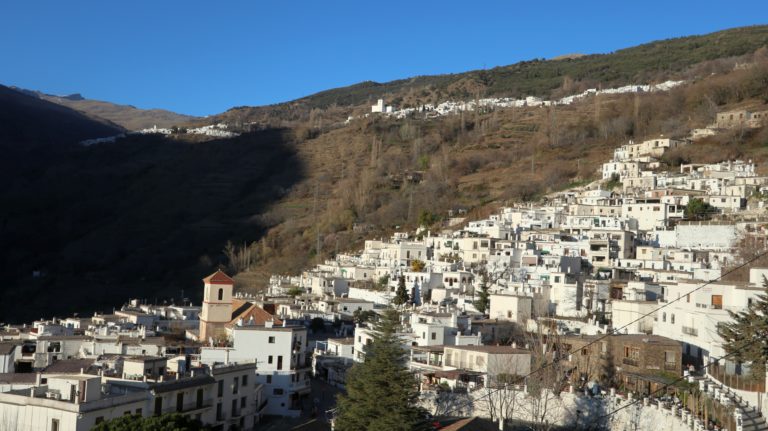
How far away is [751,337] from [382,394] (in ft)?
30.8

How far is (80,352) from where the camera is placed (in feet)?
91.4

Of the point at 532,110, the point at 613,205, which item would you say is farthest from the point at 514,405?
the point at 532,110

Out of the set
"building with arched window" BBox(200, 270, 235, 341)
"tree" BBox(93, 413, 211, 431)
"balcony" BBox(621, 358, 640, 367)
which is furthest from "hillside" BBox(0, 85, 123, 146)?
"tree" BBox(93, 413, 211, 431)

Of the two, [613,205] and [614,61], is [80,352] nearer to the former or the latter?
[613,205]

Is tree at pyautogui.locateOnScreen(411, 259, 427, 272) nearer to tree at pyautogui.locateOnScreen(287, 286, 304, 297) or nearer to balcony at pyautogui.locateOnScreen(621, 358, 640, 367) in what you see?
tree at pyautogui.locateOnScreen(287, 286, 304, 297)

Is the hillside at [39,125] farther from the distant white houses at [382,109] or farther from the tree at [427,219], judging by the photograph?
the tree at [427,219]

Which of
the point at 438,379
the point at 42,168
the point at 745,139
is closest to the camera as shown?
the point at 438,379

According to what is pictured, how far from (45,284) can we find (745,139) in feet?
186

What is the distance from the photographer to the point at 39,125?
6501 inches

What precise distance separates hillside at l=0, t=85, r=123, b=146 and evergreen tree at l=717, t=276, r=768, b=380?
5545 inches

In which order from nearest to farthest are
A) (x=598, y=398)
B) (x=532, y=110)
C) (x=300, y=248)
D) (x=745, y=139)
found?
(x=598, y=398) → (x=745, y=139) → (x=300, y=248) → (x=532, y=110)

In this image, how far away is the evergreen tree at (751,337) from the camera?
20250 millimetres

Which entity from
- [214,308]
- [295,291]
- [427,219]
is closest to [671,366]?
[214,308]

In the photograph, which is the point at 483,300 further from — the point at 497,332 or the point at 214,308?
the point at 214,308
